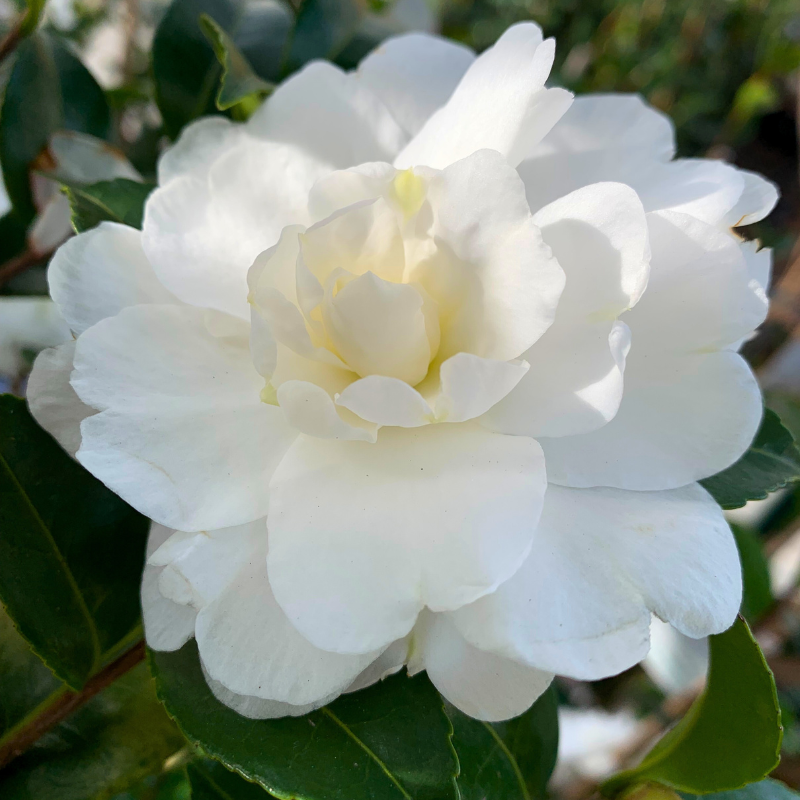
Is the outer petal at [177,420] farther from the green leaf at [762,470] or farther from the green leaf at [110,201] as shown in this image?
the green leaf at [762,470]

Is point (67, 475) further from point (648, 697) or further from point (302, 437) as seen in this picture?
point (648, 697)

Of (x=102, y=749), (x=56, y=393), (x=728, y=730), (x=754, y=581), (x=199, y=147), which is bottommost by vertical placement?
(x=754, y=581)

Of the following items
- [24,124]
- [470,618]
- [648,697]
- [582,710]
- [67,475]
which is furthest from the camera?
[648,697]

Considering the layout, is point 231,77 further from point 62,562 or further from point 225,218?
point 62,562

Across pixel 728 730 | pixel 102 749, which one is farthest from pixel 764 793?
pixel 102 749

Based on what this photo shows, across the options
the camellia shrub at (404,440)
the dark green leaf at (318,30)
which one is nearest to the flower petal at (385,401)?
the camellia shrub at (404,440)

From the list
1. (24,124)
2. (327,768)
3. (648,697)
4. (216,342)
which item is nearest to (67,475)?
(216,342)
